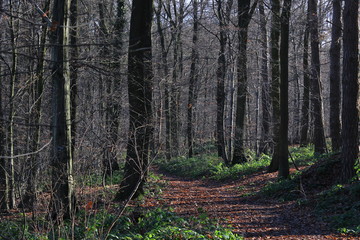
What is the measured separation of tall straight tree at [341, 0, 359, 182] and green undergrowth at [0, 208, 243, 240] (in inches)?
162

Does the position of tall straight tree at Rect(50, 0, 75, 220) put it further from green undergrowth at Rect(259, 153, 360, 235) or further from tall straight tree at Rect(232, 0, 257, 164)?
tall straight tree at Rect(232, 0, 257, 164)

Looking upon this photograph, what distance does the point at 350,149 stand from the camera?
29.5ft

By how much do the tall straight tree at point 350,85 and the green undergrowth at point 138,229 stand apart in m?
4.10

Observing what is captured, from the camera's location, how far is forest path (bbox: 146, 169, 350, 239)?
7.05 metres

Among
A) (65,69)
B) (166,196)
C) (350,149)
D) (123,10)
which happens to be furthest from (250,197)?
(123,10)

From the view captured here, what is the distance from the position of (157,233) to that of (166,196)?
218 inches

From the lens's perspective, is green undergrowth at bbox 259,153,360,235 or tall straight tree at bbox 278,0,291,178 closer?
green undergrowth at bbox 259,153,360,235

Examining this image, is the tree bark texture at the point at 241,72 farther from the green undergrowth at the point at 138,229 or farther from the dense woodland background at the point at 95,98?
the green undergrowth at the point at 138,229

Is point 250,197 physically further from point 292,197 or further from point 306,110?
point 306,110

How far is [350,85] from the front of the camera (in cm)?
913

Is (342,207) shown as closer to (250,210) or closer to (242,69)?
(250,210)

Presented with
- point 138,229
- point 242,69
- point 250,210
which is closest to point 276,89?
point 242,69

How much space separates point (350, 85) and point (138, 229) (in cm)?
629

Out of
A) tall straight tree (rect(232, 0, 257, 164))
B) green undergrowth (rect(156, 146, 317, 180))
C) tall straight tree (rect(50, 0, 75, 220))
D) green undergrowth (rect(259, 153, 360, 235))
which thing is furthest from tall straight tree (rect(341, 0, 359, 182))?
tall straight tree (rect(232, 0, 257, 164))
